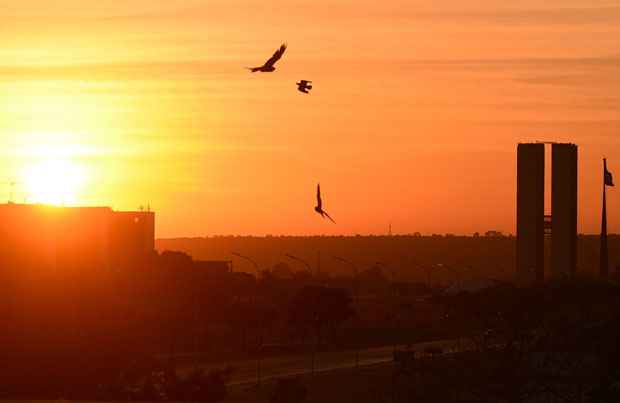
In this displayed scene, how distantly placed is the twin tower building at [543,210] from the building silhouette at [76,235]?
42962mm

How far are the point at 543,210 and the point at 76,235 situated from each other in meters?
51.5

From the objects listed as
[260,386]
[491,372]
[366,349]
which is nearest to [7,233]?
[366,349]

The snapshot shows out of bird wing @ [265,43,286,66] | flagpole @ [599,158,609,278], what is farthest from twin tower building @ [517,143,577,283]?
bird wing @ [265,43,286,66]

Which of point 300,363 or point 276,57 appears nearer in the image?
point 276,57

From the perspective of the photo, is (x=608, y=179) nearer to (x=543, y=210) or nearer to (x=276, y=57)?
(x=543, y=210)

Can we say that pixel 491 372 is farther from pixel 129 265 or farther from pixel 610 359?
pixel 129 265

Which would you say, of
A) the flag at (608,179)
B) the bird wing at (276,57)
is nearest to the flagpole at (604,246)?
the flag at (608,179)

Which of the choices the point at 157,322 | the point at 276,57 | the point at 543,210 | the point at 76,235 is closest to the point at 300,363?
the point at 157,322

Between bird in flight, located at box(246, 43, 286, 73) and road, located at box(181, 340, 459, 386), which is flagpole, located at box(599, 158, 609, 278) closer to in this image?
road, located at box(181, 340, 459, 386)

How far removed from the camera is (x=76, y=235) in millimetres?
145875

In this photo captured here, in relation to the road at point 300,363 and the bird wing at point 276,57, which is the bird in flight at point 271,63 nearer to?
the bird wing at point 276,57

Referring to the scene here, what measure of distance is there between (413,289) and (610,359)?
150 m

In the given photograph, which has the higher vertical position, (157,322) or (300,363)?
(157,322)

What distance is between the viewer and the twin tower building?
13725cm
